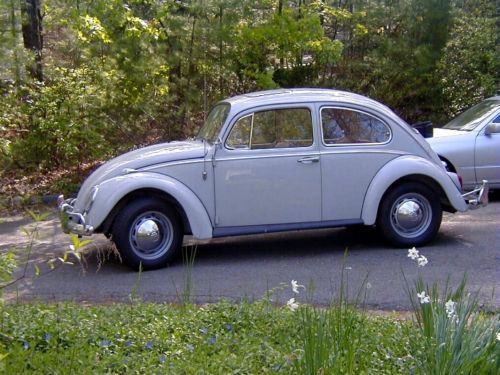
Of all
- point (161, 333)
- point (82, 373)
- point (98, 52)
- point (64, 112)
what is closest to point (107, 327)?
point (161, 333)

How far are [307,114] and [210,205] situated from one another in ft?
4.99

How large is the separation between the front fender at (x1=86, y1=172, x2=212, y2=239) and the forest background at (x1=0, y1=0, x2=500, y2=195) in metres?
5.63

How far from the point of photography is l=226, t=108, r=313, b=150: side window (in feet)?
29.0

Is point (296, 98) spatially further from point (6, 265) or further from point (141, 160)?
point (6, 265)

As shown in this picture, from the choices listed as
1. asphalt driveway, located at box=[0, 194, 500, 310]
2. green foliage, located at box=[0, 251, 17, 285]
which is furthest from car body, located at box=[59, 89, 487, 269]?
green foliage, located at box=[0, 251, 17, 285]

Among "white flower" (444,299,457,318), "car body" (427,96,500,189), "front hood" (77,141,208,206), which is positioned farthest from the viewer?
"car body" (427,96,500,189)

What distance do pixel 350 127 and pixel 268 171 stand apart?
1143 mm

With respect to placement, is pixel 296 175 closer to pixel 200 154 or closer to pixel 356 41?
pixel 200 154

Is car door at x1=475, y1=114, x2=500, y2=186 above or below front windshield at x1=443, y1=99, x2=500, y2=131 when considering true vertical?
below

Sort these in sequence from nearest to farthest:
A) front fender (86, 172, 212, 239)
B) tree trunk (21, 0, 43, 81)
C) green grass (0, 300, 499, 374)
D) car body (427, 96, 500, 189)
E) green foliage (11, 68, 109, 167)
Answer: green grass (0, 300, 499, 374), front fender (86, 172, 212, 239), car body (427, 96, 500, 189), green foliage (11, 68, 109, 167), tree trunk (21, 0, 43, 81)

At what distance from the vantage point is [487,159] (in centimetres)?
1192

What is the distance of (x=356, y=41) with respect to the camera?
683 inches

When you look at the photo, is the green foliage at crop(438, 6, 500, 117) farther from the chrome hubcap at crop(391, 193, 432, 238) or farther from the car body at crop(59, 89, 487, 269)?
the chrome hubcap at crop(391, 193, 432, 238)

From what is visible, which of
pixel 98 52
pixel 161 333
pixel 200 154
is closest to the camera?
pixel 161 333
